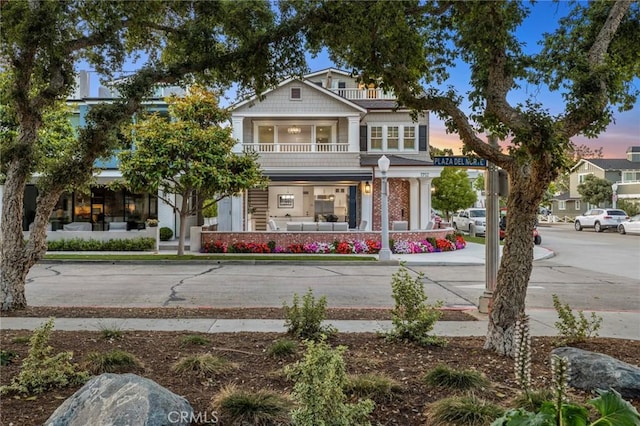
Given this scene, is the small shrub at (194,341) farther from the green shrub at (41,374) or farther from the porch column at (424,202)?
the porch column at (424,202)

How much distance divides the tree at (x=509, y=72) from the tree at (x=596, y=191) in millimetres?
50599

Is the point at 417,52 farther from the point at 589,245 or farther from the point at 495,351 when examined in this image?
the point at 589,245

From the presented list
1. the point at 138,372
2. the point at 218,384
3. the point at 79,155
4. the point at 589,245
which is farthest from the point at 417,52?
the point at 589,245

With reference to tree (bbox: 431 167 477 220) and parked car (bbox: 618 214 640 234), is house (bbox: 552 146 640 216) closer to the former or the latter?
parked car (bbox: 618 214 640 234)

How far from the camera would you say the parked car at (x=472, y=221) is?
106ft

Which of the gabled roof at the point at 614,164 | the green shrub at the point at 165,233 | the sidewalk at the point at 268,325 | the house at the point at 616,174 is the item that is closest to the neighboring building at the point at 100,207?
the green shrub at the point at 165,233

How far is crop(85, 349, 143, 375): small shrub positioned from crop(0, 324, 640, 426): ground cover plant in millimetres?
164

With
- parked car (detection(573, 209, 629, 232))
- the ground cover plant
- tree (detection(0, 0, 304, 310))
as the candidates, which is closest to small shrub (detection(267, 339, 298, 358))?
the ground cover plant

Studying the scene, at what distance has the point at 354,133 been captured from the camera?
25453mm

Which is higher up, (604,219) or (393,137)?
(393,137)

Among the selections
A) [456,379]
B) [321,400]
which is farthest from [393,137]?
[321,400]

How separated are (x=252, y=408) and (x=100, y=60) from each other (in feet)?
23.3

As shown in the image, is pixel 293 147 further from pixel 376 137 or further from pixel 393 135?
pixel 393 135

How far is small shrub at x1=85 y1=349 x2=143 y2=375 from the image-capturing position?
4625mm
